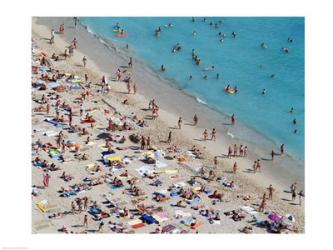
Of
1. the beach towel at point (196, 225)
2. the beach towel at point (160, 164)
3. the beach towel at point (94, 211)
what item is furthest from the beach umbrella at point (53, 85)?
the beach towel at point (196, 225)

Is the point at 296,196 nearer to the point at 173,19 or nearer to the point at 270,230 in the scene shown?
the point at 270,230

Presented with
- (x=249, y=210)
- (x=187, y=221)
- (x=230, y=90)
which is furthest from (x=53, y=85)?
(x=249, y=210)

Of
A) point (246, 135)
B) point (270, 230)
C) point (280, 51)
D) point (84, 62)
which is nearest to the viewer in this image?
point (270, 230)

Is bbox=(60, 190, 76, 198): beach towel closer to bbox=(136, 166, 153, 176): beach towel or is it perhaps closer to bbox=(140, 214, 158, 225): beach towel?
bbox=(140, 214, 158, 225): beach towel

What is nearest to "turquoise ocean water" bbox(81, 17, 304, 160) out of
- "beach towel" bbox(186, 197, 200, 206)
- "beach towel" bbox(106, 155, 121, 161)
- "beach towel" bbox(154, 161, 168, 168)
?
"beach towel" bbox(154, 161, 168, 168)

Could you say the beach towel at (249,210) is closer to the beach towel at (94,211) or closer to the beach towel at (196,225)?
the beach towel at (196,225)
